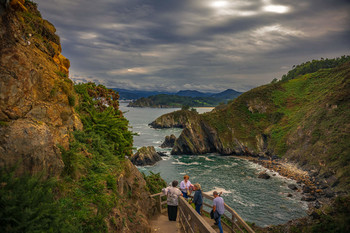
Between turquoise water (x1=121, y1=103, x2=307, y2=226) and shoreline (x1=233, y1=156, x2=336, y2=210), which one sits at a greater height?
shoreline (x1=233, y1=156, x2=336, y2=210)

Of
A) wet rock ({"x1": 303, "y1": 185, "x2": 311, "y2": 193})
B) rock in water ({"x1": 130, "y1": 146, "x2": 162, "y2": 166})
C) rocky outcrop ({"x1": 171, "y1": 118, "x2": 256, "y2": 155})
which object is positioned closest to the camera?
wet rock ({"x1": 303, "y1": 185, "x2": 311, "y2": 193})

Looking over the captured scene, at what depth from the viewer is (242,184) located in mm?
38688

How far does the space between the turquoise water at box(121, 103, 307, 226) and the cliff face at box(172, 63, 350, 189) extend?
772 cm

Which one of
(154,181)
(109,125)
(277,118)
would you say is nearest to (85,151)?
(109,125)

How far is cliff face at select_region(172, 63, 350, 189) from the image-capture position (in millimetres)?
43750

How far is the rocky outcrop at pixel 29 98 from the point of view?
16.9 ft

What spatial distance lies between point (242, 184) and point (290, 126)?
118 ft

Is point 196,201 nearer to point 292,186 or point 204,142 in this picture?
point 292,186

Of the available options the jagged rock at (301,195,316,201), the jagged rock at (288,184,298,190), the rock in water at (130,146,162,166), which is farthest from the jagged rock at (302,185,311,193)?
the rock in water at (130,146,162,166)

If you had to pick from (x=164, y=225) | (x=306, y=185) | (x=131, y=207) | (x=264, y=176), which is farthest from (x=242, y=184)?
(x=131, y=207)

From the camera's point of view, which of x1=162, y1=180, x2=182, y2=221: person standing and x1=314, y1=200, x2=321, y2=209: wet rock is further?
x1=314, y1=200, x2=321, y2=209: wet rock

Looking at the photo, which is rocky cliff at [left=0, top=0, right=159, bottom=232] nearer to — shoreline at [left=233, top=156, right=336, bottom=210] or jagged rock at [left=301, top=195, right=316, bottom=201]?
shoreline at [left=233, top=156, right=336, bottom=210]

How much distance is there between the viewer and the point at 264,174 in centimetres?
4216

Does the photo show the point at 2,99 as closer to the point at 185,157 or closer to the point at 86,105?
the point at 86,105
